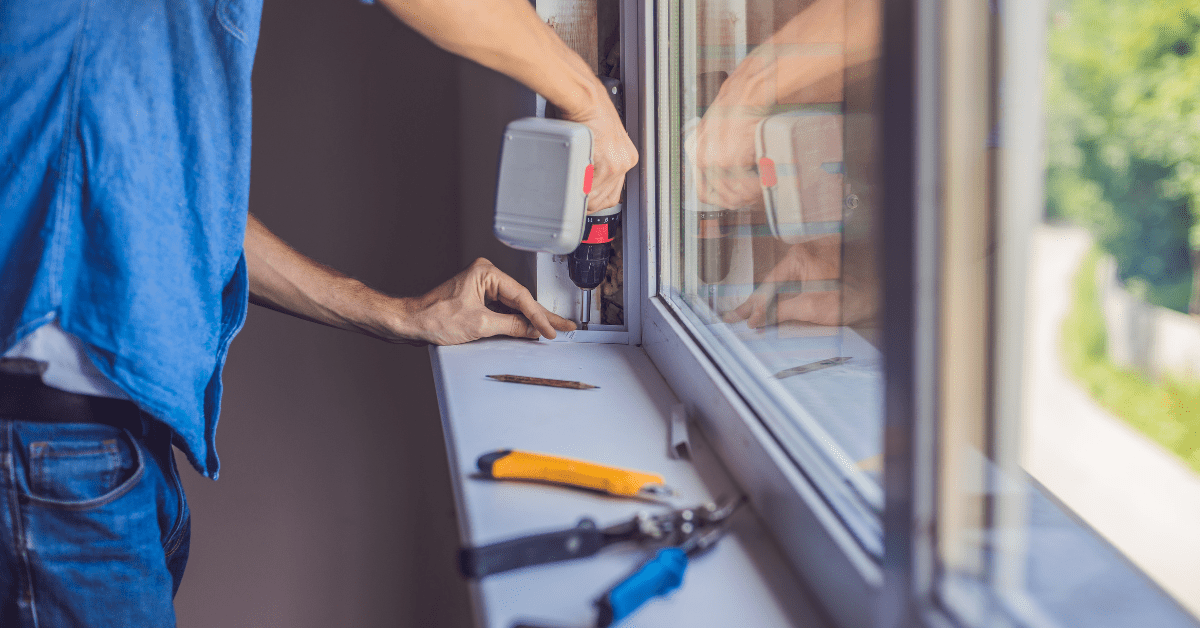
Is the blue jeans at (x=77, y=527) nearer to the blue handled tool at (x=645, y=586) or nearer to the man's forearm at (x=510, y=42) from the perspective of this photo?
the man's forearm at (x=510, y=42)

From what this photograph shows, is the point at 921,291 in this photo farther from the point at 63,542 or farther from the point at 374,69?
the point at 374,69

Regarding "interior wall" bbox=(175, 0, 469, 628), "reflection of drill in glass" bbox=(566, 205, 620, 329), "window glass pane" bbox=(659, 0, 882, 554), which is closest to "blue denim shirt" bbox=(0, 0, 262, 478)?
"reflection of drill in glass" bbox=(566, 205, 620, 329)

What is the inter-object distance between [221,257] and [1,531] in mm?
417

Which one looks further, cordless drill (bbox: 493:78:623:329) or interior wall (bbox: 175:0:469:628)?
interior wall (bbox: 175:0:469:628)

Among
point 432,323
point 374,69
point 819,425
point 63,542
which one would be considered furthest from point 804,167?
point 374,69

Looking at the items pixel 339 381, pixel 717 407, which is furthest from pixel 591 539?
pixel 339 381

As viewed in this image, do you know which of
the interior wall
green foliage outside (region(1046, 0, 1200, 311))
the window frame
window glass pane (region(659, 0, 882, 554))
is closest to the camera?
green foliage outside (region(1046, 0, 1200, 311))

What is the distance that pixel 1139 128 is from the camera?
28 centimetres

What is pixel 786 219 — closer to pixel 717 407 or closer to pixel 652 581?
pixel 717 407

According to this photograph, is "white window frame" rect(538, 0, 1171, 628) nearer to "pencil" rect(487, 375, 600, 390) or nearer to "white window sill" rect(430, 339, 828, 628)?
"white window sill" rect(430, 339, 828, 628)

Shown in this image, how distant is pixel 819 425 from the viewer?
2.00 ft

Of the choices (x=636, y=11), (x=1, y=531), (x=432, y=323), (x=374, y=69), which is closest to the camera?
(x=1, y=531)

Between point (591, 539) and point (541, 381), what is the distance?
419 mm

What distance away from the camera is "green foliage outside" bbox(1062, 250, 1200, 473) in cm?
28
